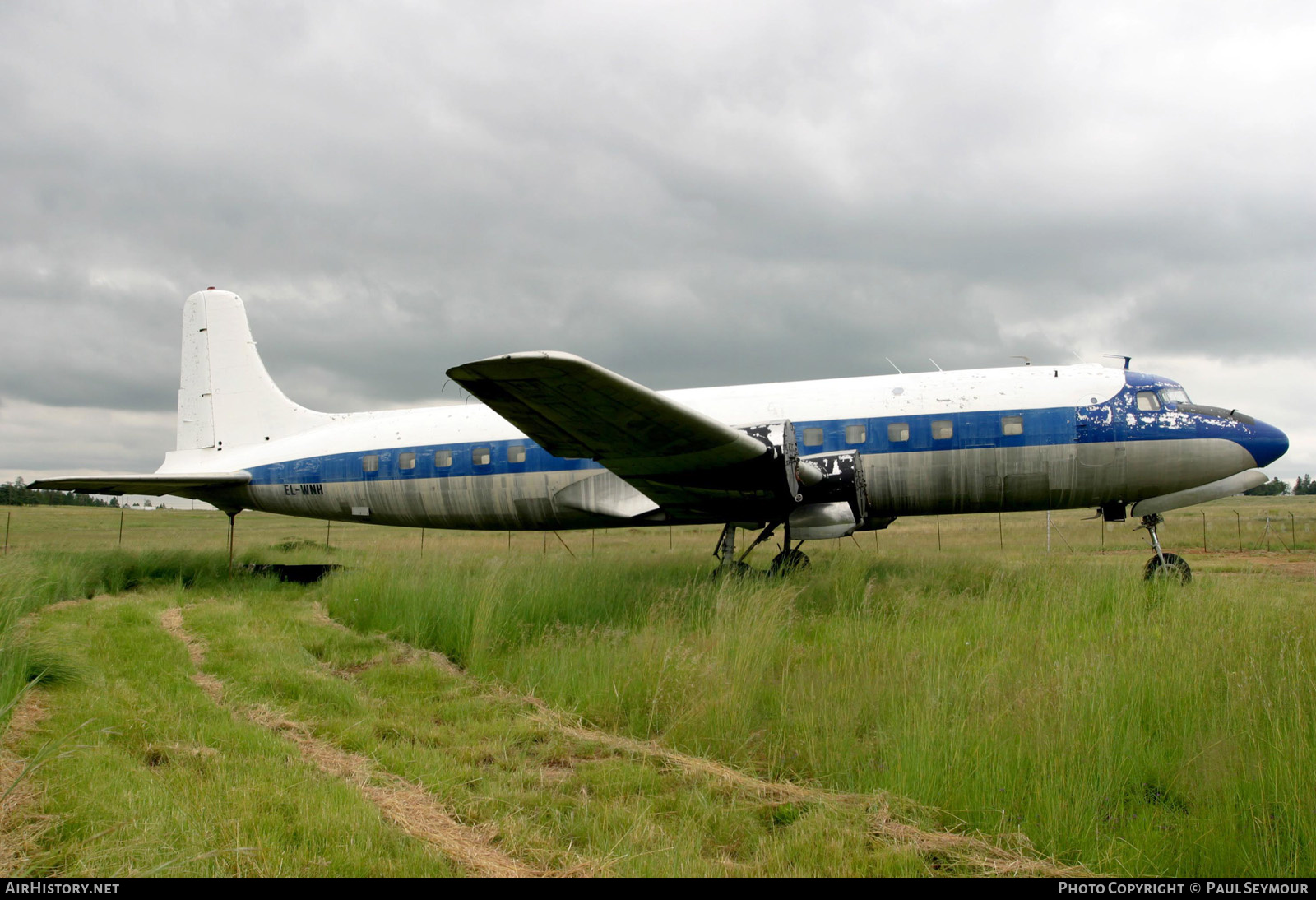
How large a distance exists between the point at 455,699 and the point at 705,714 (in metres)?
2.49

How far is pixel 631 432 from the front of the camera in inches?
356

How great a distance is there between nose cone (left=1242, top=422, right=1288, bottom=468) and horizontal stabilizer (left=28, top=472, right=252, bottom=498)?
707 inches

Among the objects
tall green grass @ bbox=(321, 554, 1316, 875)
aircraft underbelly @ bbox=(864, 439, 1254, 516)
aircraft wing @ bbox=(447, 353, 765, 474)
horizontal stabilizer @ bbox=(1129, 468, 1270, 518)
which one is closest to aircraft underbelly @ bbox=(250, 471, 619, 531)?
tall green grass @ bbox=(321, 554, 1316, 875)

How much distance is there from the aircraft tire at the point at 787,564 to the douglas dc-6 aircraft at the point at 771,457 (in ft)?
0.13

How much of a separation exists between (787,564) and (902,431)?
298 centimetres

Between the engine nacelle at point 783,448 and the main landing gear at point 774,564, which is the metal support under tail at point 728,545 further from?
the engine nacelle at point 783,448

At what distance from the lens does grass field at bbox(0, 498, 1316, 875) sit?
3.49 meters

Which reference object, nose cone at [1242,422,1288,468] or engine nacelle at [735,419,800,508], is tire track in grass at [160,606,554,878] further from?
nose cone at [1242,422,1288,468]

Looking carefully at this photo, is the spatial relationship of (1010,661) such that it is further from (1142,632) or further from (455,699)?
(455,699)

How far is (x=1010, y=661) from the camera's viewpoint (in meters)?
5.79

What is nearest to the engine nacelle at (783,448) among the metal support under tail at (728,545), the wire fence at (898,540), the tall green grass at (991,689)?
the tall green grass at (991,689)

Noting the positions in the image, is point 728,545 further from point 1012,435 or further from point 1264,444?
point 1264,444

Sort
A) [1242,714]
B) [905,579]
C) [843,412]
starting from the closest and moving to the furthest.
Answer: [1242,714] → [905,579] → [843,412]

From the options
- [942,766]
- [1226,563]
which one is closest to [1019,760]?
[942,766]
